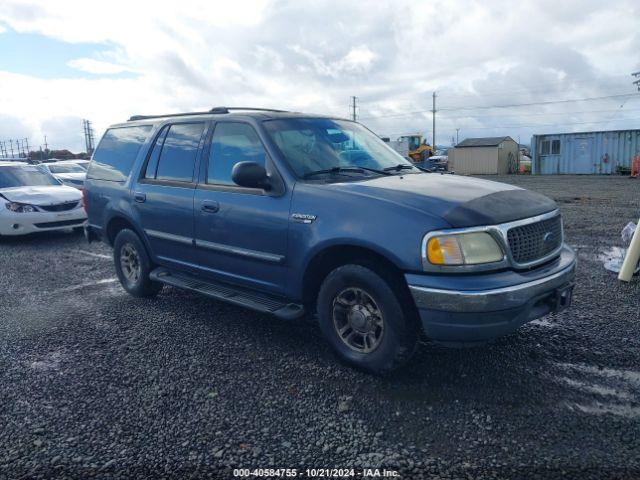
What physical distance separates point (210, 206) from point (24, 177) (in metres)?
8.12

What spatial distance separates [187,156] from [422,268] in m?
2.71

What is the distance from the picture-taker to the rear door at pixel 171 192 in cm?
466

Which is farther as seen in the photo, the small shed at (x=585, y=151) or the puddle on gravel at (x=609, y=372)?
the small shed at (x=585, y=151)

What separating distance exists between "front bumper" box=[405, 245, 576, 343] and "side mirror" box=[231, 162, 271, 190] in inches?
54.7

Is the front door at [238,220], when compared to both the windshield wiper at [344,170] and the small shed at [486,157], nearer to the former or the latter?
the windshield wiper at [344,170]

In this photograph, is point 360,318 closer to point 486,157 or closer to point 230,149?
point 230,149

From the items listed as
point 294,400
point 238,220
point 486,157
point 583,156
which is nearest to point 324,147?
point 238,220

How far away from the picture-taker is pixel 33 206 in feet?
30.9

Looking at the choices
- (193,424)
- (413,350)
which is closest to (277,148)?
→ (413,350)

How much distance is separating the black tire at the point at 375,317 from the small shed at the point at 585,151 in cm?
3303

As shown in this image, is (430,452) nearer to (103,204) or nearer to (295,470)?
(295,470)

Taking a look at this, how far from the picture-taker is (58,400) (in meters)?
3.33

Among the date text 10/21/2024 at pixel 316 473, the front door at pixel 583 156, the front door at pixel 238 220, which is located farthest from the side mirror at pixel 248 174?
the front door at pixel 583 156

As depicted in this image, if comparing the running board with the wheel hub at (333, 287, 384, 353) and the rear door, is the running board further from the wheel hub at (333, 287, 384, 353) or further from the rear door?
the wheel hub at (333, 287, 384, 353)
